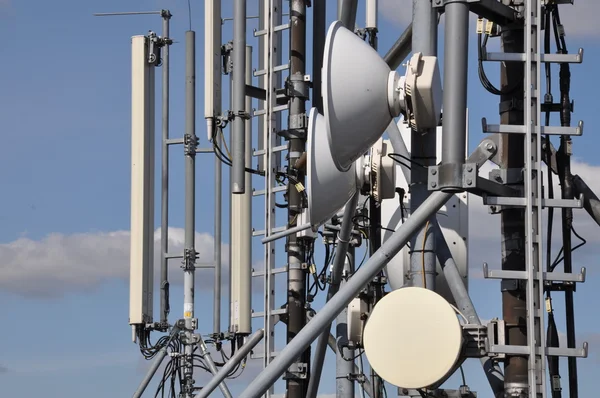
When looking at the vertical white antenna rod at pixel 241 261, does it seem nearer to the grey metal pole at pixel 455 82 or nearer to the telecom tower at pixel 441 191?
the telecom tower at pixel 441 191

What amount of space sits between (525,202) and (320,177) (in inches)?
68.2

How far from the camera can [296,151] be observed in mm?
14375

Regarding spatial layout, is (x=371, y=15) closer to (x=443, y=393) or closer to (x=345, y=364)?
(x=345, y=364)

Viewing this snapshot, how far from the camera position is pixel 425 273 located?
902 centimetres

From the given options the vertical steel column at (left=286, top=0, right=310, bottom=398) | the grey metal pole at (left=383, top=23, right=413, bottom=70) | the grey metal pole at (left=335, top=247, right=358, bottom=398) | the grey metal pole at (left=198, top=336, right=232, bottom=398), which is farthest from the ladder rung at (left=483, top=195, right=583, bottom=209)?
the grey metal pole at (left=198, top=336, right=232, bottom=398)

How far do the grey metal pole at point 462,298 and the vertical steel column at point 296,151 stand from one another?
15.7 ft

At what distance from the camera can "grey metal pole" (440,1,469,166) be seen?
766cm

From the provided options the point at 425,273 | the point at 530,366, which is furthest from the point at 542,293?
the point at 425,273

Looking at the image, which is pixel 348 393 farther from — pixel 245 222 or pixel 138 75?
pixel 138 75

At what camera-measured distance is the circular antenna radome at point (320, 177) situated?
912 cm

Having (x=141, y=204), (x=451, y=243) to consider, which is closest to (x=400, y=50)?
(x=451, y=243)

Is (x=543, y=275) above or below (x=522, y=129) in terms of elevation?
below

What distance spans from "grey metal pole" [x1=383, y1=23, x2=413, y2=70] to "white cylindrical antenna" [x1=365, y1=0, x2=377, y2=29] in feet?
18.5

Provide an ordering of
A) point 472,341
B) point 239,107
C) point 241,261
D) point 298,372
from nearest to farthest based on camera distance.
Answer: point 472,341
point 239,107
point 298,372
point 241,261
